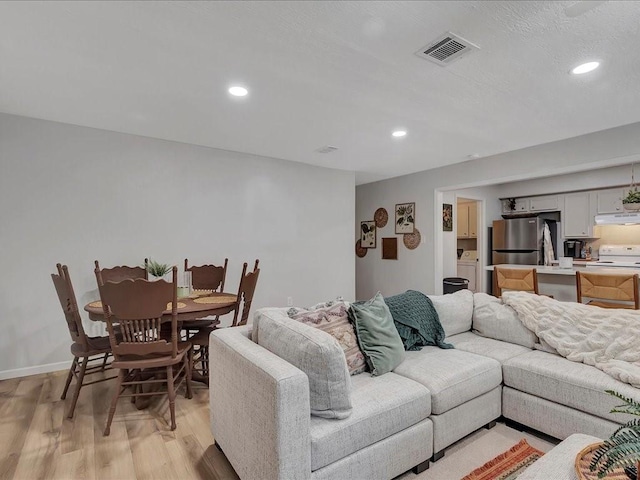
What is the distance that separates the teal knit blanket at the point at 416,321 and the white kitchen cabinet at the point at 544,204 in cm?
501

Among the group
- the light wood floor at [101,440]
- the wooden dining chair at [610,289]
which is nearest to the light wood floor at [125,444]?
the light wood floor at [101,440]

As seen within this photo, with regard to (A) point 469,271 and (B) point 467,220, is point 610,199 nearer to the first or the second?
(B) point 467,220

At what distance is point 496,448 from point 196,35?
2.99 metres

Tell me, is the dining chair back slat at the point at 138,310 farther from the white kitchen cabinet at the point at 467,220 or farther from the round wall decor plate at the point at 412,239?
the white kitchen cabinet at the point at 467,220

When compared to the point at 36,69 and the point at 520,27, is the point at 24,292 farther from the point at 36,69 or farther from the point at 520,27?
the point at 520,27

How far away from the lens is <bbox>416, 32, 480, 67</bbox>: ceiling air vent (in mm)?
1974

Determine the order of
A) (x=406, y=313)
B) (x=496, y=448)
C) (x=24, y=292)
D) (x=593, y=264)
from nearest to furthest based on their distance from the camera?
1. (x=496, y=448)
2. (x=406, y=313)
3. (x=24, y=292)
4. (x=593, y=264)

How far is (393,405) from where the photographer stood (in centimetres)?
175

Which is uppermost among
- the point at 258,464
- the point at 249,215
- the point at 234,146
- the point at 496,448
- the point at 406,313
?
the point at 234,146

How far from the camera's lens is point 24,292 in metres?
3.21

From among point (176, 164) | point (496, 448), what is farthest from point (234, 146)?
point (496, 448)

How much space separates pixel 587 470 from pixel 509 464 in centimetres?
79

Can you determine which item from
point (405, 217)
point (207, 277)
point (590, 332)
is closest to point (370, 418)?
point (590, 332)

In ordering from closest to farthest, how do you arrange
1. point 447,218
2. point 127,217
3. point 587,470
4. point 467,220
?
point 587,470 < point 127,217 < point 447,218 < point 467,220
